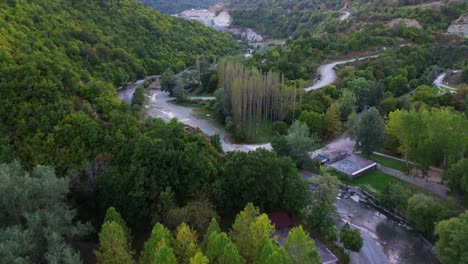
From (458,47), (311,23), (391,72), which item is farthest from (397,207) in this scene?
(311,23)

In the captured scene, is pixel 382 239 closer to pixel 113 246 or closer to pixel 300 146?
pixel 300 146

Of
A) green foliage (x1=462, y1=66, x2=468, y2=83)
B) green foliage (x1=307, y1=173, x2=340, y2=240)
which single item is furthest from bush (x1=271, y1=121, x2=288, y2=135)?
green foliage (x1=462, y1=66, x2=468, y2=83)

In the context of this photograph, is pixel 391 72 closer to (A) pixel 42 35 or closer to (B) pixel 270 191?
(B) pixel 270 191

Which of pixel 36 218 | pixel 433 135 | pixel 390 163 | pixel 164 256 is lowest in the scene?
pixel 390 163

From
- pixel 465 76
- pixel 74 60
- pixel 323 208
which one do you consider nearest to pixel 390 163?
pixel 323 208

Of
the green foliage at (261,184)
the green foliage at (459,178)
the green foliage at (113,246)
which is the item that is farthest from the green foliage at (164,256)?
the green foliage at (459,178)
